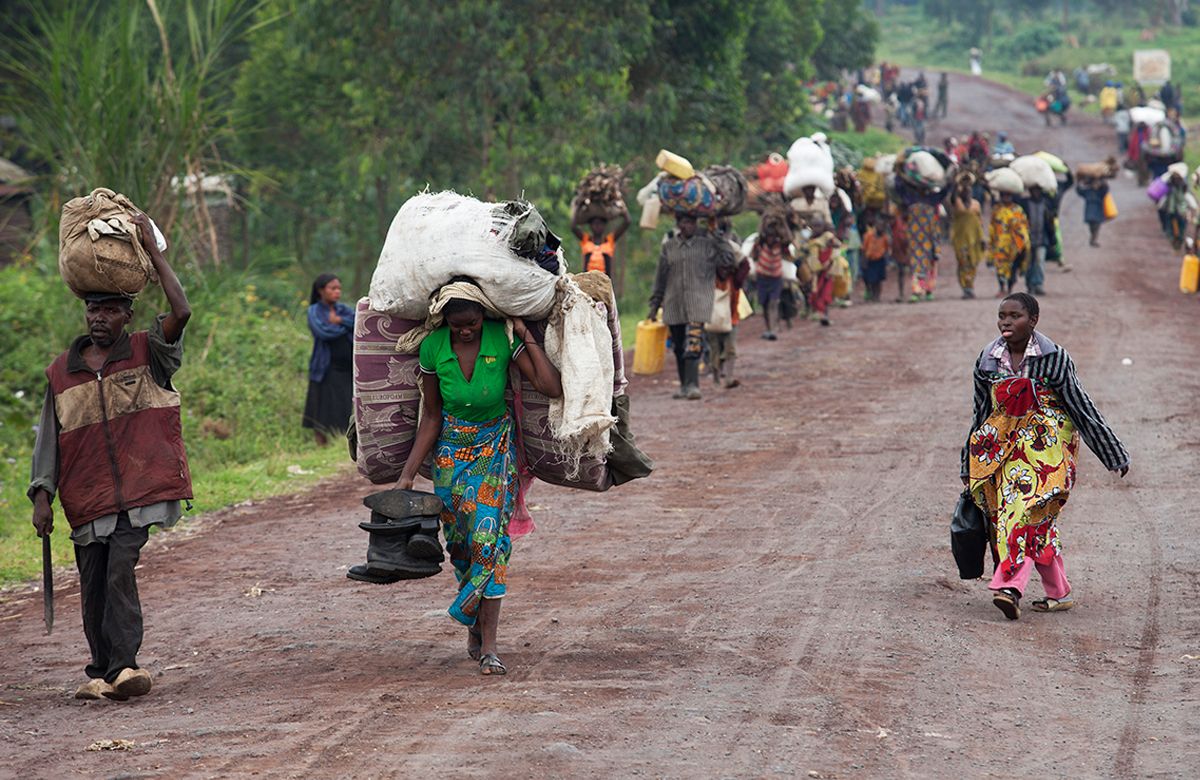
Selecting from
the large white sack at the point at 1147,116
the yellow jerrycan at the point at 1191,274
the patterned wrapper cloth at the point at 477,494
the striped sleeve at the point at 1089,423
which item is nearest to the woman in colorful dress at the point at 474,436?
the patterned wrapper cloth at the point at 477,494

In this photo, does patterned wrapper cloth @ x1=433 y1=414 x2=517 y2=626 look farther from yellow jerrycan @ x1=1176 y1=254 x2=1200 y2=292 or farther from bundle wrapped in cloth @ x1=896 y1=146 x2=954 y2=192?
yellow jerrycan @ x1=1176 y1=254 x2=1200 y2=292

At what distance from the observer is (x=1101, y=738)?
222 inches

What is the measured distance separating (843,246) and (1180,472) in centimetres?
957

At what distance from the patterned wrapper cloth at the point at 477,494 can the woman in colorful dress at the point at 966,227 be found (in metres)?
15.5

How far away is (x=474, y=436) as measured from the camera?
6.18 meters

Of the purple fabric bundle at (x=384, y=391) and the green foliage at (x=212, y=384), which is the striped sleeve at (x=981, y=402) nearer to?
the purple fabric bundle at (x=384, y=391)

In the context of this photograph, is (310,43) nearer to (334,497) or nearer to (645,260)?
(645,260)

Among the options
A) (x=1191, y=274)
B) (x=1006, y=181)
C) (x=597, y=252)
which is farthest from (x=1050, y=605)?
(x=1191, y=274)

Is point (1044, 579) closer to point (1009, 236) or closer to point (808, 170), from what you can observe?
point (808, 170)

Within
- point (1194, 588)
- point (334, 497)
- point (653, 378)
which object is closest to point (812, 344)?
point (653, 378)

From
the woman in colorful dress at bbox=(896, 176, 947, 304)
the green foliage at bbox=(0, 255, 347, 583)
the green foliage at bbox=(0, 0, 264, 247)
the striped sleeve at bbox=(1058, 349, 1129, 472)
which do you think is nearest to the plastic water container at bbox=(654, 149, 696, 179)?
the green foliage at bbox=(0, 255, 347, 583)

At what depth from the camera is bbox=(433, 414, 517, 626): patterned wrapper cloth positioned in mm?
6168

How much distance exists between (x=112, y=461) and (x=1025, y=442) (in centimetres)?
389

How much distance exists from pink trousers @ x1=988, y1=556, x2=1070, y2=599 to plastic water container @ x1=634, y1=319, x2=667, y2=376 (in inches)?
286
